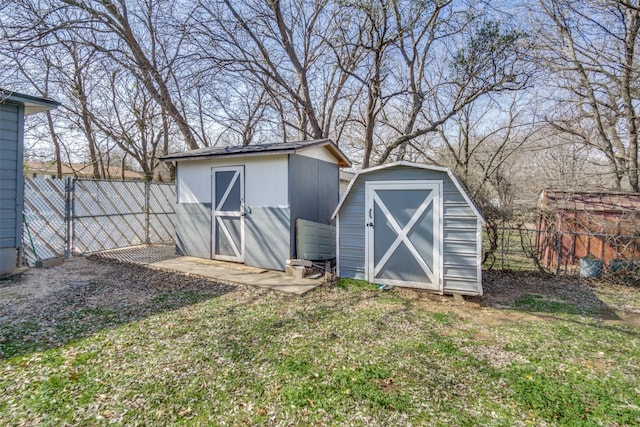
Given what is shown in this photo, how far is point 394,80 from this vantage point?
11.2 m

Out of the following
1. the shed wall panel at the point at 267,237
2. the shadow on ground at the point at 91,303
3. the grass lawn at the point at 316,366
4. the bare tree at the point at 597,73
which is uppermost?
the bare tree at the point at 597,73

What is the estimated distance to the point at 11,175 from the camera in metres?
5.36

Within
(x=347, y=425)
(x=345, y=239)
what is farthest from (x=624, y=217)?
(x=347, y=425)

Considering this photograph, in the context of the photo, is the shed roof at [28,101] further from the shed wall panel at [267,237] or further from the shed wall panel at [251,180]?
the shed wall panel at [267,237]

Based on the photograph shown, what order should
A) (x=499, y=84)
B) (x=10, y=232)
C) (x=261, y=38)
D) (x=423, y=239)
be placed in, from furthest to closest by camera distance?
(x=261, y=38) → (x=499, y=84) → (x=10, y=232) → (x=423, y=239)

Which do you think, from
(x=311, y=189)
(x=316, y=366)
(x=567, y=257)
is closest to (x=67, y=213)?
(x=311, y=189)

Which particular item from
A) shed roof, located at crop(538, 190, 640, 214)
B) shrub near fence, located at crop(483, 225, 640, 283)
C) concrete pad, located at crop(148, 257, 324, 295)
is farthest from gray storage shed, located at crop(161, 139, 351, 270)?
shed roof, located at crop(538, 190, 640, 214)

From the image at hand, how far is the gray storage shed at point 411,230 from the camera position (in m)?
4.71

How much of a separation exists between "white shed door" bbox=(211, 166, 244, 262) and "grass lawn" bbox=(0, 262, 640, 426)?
2223 millimetres

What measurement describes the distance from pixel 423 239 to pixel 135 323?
381 cm

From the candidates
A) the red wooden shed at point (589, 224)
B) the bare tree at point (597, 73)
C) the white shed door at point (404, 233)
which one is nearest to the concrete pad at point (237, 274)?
the white shed door at point (404, 233)

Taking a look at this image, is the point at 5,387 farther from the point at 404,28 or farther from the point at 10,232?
the point at 404,28

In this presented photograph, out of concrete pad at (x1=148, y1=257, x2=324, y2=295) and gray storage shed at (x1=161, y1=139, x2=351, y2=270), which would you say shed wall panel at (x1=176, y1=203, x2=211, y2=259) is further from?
concrete pad at (x1=148, y1=257, x2=324, y2=295)

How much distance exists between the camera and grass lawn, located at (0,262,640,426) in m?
2.29
